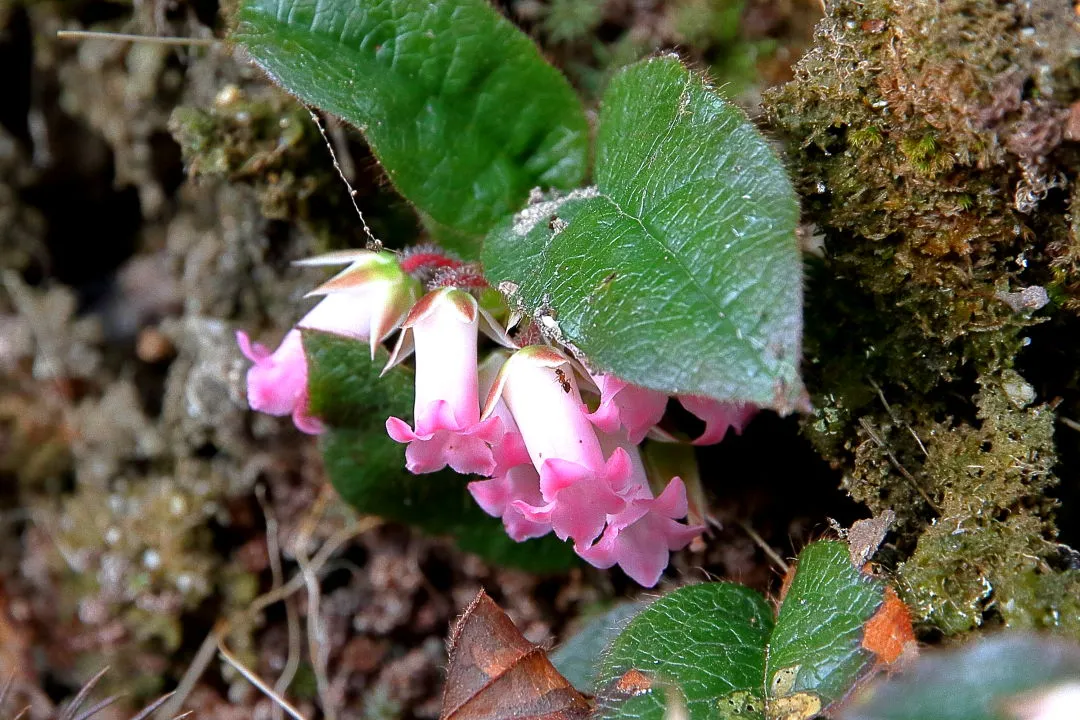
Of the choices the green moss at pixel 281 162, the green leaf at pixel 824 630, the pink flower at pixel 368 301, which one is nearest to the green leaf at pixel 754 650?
the green leaf at pixel 824 630

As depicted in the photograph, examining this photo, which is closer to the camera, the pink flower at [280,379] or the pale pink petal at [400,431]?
the pale pink petal at [400,431]

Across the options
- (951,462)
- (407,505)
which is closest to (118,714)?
(407,505)

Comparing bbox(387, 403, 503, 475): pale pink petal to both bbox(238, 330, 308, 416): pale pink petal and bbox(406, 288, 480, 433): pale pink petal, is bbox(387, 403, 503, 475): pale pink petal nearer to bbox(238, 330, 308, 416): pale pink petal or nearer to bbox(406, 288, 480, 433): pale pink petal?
bbox(406, 288, 480, 433): pale pink petal

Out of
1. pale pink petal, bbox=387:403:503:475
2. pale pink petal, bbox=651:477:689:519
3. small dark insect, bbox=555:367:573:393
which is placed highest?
small dark insect, bbox=555:367:573:393

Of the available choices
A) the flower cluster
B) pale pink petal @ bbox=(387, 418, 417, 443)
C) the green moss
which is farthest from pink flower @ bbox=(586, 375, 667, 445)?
the green moss

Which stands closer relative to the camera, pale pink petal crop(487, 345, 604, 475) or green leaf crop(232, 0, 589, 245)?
pale pink petal crop(487, 345, 604, 475)

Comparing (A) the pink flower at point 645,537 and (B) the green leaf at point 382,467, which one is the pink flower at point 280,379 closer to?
(B) the green leaf at point 382,467

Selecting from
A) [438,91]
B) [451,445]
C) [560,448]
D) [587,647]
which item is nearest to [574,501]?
[560,448]
